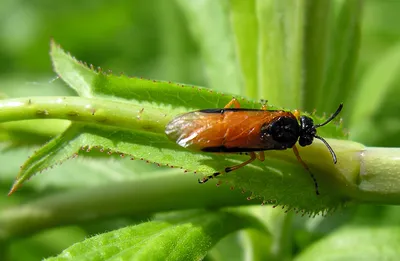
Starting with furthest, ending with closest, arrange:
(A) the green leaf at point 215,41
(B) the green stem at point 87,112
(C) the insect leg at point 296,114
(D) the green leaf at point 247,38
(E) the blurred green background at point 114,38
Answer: (E) the blurred green background at point 114,38, (A) the green leaf at point 215,41, (D) the green leaf at point 247,38, (C) the insect leg at point 296,114, (B) the green stem at point 87,112

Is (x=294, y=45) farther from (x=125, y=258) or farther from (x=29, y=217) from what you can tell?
(x=29, y=217)

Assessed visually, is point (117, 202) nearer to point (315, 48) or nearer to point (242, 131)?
point (242, 131)

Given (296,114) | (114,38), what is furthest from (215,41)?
(114,38)

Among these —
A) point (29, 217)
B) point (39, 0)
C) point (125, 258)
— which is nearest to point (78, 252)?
point (125, 258)

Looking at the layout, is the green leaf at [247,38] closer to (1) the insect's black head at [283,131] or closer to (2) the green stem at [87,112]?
(1) the insect's black head at [283,131]

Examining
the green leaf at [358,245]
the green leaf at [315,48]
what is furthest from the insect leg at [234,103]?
the green leaf at [358,245]

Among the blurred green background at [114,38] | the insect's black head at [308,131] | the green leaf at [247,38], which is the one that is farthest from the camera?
the blurred green background at [114,38]
